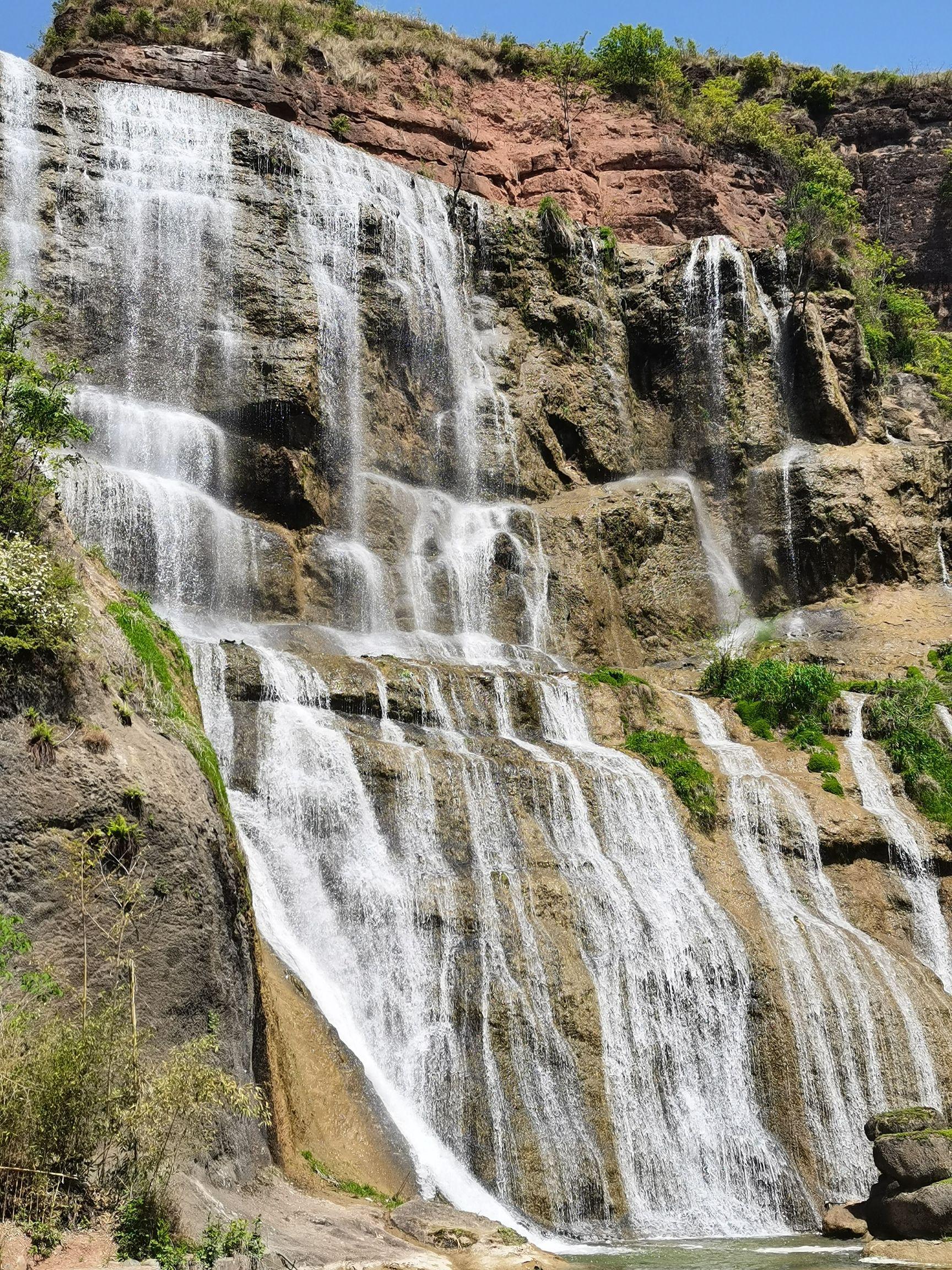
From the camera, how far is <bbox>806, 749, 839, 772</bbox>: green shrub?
89.7 ft

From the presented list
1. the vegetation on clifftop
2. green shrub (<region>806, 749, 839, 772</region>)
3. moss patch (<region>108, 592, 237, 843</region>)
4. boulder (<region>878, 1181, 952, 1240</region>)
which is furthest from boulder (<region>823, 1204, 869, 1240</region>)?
the vegetation on clifftop

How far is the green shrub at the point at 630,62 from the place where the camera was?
5169cm

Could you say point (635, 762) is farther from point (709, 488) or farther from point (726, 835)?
point (709, 488)

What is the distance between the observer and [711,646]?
35.6 metres

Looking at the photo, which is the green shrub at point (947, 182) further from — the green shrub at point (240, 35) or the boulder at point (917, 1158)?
the boulder at point (917, 1158)

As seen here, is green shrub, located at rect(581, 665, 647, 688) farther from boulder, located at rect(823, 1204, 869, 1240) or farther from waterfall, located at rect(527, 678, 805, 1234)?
boulder, located at rect(823, 1204, 869, 1240)

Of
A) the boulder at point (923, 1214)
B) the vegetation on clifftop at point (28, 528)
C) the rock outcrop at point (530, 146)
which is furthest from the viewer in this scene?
the rock outcrop at point (530, 146)

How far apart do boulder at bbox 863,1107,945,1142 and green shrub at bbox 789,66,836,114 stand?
183 ft

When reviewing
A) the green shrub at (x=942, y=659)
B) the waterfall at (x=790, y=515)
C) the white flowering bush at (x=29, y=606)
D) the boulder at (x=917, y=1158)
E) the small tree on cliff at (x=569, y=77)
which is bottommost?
the boulder at (x=917, y=1158)

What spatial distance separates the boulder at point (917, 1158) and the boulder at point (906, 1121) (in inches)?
12.8

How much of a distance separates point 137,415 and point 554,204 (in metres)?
18.4

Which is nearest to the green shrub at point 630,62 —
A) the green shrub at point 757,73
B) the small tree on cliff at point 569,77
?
the small tree on cliff at point 569,77

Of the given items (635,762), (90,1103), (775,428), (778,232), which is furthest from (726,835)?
(778,232)

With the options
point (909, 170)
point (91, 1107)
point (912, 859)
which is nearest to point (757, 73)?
point (909, 170)
